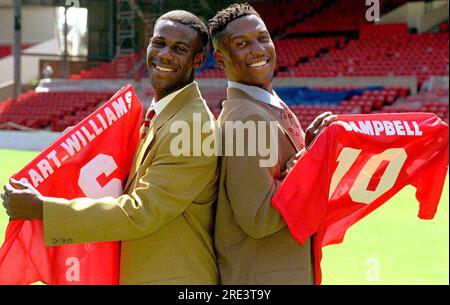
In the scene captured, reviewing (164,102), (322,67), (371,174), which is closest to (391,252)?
(371,174)

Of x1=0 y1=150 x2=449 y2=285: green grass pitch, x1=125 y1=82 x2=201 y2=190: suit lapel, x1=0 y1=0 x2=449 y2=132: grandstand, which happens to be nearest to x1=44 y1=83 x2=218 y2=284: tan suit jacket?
x1=125 y1=82 x2=201 y2=190: suit lapel

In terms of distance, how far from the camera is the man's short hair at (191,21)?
6.34ft

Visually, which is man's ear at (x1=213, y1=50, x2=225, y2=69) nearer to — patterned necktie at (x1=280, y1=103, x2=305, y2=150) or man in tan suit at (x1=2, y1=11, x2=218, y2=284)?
man in tan suit at (x1=2, y1=11, x2=218, y2=284)

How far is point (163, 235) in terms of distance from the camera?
1889 millimetres

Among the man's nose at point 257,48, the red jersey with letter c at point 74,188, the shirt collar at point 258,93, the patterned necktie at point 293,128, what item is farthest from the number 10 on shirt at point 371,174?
the red jersey with letter c at point 74,188

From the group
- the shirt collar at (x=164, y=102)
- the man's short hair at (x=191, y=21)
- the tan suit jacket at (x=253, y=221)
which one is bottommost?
the tan suit jacket at (x=253, y=221)

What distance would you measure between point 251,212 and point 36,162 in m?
0.61

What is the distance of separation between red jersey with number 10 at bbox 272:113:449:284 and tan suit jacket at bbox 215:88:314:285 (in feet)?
0.23

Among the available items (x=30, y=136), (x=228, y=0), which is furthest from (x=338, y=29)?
(x=228, y=0)

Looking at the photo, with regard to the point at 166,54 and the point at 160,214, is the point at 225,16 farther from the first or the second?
the point at 160,214

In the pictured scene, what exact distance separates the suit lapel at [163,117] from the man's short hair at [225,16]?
179 millimetres

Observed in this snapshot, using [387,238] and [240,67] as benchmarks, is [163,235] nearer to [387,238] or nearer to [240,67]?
[240,67]

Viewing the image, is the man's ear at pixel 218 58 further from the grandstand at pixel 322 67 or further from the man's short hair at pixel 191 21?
the grandstand at pixel 322 67

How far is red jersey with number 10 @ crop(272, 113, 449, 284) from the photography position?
189 cm
